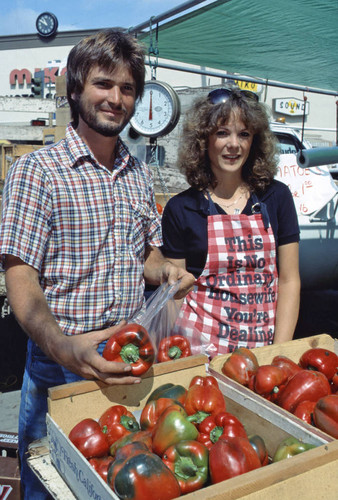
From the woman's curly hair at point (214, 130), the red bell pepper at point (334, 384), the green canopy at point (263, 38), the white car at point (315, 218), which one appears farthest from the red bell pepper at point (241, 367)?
the green canopy at point (263, 38)

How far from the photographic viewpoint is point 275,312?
2.38 meters

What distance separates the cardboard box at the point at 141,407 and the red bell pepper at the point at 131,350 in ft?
0.33

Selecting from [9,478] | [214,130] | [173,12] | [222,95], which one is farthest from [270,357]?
[173,12]

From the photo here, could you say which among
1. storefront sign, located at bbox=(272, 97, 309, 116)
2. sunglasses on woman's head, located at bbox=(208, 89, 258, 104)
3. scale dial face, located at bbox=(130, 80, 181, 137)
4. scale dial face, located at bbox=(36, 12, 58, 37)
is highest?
scale dial face, located at bbox=(36, 12, 58, 37)

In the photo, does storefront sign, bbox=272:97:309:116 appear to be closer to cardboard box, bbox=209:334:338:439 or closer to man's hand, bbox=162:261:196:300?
cardboard box, bbox=209:334:338:439

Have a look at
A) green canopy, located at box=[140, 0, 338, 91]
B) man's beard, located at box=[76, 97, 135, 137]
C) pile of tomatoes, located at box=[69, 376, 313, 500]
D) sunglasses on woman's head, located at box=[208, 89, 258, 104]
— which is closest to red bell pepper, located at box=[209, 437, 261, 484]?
pile of tomatoes, located at box=[69, 376, 313, 500]

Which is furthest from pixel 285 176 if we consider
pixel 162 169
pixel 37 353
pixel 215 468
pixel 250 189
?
pixel 215 468

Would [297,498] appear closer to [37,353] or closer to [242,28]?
[37,353]

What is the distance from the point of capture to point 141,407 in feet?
5.74

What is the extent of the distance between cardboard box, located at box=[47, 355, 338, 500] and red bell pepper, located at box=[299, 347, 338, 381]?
44 centimetres

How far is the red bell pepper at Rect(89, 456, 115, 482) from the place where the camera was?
54.5 inches

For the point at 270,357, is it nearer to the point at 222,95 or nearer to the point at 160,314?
the point at 160,314

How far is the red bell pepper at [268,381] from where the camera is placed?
1.74m

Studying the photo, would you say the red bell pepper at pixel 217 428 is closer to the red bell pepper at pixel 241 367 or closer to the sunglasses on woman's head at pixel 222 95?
the red bell pepper at pixel 241 367
